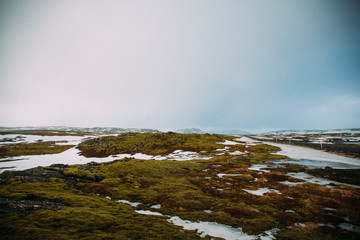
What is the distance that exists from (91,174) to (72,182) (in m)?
2.68

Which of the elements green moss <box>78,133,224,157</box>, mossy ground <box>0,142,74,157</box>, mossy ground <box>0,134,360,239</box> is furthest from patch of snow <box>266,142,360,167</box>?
mossy ground <box>0,142,74,157</box>

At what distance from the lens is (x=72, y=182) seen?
17.1 m

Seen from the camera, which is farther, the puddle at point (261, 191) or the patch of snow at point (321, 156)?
the patch of snow at point (321, 156)

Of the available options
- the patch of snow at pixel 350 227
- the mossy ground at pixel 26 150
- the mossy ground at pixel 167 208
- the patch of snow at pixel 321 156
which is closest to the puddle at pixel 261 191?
the mossy ground at pixel 167 208

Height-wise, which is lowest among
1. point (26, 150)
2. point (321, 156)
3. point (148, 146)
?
point (26, 150)

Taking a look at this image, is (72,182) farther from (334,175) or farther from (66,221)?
(334,175)

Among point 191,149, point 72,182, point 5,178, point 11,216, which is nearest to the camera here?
point 11,216

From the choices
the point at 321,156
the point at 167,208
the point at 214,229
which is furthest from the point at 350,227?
the point at 321,156

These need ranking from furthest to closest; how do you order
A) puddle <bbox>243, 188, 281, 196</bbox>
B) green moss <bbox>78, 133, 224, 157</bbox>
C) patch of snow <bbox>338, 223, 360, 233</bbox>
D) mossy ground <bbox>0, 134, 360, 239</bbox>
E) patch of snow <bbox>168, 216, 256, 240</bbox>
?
green moss <bbox>78, 133, 224, 157</bbox>
puddle <bbox>243, 188, 281, 196</bbox>
patch of snow <bbox>338, 223, 360, 233</bbox>
patch of snow <bbox>168, 216, 256, 240</bbox>
mossy ground <bbox>0, 134, 360, 239</bbox>

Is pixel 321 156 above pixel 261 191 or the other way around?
the other way around

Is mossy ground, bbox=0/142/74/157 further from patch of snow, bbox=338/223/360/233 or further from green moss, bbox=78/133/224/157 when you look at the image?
patch of snow, bbox=338/223/360/233

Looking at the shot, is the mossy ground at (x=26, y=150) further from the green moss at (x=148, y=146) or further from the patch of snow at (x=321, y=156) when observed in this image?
the patch of snow at (x=321, y=156)

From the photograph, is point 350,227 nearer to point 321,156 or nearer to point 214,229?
point 214,229

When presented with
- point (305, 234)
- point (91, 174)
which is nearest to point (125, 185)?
point (91, 174)
